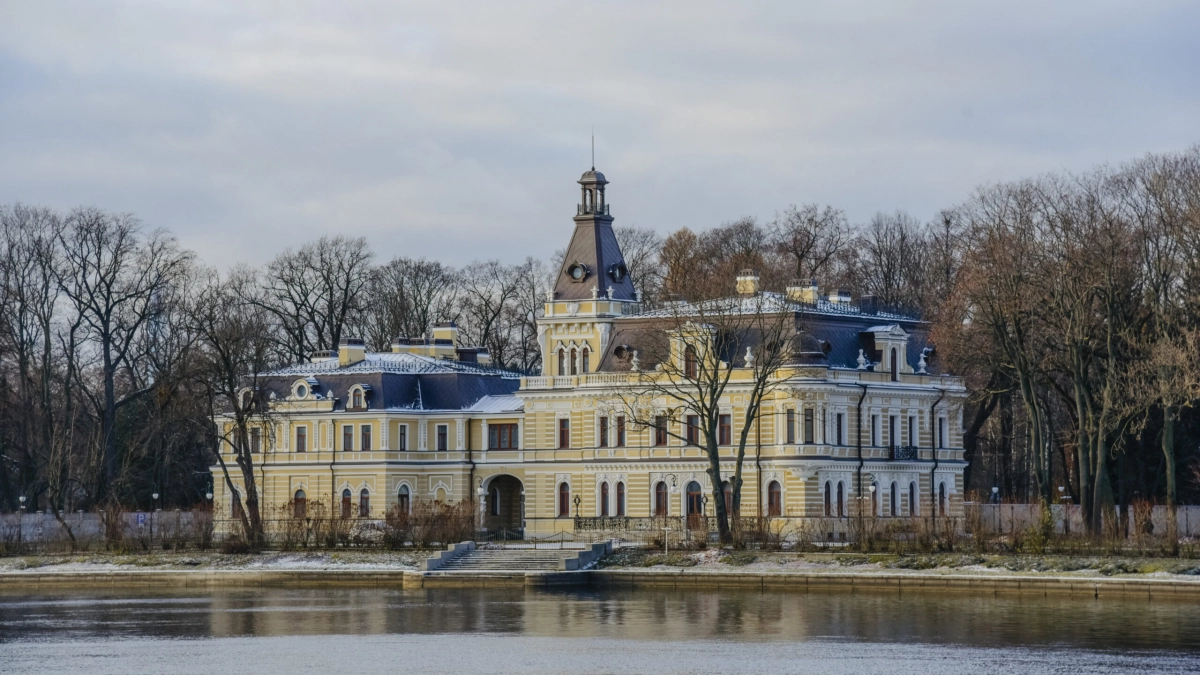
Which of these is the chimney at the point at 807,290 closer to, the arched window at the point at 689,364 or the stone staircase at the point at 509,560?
the arched window at the point at 689,364

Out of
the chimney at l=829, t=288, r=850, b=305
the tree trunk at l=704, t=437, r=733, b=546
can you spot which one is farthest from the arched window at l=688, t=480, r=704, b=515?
the chimney at l=829, t=288, r=850, b=305

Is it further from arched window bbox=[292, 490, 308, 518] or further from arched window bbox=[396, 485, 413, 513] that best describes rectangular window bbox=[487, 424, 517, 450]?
arched window bbox=[292, 490, 308, 518]

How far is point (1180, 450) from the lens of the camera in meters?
81.1

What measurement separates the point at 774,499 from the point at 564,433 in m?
10.1

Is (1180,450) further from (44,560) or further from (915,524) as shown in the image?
(44,560)

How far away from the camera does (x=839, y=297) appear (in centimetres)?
8656

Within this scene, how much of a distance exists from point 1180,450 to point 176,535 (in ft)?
120

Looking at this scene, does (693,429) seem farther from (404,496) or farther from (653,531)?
(404,496)

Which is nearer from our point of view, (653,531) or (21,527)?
(653,531)

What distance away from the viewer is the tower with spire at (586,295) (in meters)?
85.8

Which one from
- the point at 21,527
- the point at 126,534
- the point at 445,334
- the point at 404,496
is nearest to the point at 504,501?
the point at 404,496

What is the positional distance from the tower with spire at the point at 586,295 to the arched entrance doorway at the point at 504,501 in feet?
21.9

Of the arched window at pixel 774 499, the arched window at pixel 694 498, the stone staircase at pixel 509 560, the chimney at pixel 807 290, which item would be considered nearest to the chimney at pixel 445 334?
the arched window at pixel 694 498

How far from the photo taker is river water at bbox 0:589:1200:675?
4406cm
